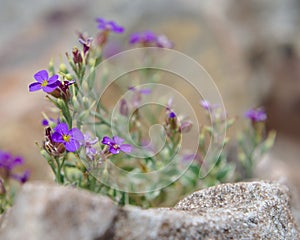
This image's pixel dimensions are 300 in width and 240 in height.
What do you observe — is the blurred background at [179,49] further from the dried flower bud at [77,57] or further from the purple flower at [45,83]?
the purple flower at [45,83]

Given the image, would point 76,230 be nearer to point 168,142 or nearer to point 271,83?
point 168,142

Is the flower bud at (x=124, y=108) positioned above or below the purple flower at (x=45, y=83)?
above

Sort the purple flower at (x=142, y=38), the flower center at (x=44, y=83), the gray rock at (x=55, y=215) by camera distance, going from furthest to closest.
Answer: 1. the purple flower at (x=142, y=38)
2. the flower center at (x=44, y=83)
3. the gray rock at (x=55, y=215)

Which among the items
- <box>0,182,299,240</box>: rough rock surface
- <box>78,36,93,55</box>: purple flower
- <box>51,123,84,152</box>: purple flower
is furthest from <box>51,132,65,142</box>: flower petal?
<box>78,36,93,55</box>: purple flower

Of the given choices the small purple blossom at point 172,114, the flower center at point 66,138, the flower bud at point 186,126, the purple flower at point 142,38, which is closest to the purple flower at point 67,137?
the flower center at point 66,138

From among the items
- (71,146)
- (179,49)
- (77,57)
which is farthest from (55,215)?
(179,49)

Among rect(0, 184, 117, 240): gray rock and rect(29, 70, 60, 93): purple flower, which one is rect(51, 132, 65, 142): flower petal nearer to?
rect(29, 70, 60, 93): purple flower

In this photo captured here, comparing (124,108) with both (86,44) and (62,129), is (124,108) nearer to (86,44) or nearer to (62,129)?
(86,44)

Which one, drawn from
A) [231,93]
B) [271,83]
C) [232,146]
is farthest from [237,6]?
[232,146]
